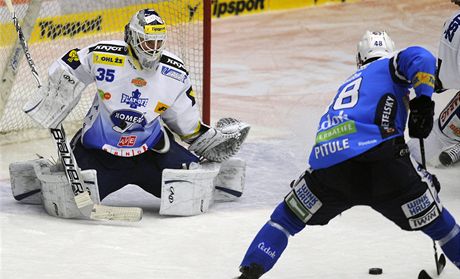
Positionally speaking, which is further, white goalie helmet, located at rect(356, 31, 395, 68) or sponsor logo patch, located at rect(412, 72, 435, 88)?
white goalie helmet, located at rect(356, 31, 395, 68)

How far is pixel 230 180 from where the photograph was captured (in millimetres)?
6293

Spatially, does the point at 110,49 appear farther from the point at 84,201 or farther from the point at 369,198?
the point at 369,198

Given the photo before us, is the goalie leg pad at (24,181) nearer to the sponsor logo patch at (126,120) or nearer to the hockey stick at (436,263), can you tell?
the sponsor logo patch at (126,120)

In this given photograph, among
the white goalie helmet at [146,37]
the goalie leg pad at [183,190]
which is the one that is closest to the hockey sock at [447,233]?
the goalie leg pad at [183,190]

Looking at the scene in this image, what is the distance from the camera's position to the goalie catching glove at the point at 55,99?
5.90 meters

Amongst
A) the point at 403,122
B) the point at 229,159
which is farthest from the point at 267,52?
the point at 403,122

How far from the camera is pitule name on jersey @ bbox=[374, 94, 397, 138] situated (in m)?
4.61

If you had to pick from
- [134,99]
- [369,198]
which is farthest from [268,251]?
[134,99]

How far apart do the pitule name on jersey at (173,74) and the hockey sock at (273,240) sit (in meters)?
1.39

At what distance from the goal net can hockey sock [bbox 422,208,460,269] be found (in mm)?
2639

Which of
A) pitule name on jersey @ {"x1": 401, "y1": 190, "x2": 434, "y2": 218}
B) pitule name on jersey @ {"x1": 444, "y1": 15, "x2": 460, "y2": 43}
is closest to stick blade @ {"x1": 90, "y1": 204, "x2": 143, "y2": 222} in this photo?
pitule name on jersey @ {"x1": 401, "y1": 190, "x2": 434, "y2": 218}

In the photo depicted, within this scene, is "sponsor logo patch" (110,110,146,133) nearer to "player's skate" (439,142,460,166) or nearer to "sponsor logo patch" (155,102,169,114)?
"sponsor logo patch" (155,102,169,114)

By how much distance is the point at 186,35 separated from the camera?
25.0 feet

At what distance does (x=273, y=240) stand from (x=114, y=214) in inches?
51.5
